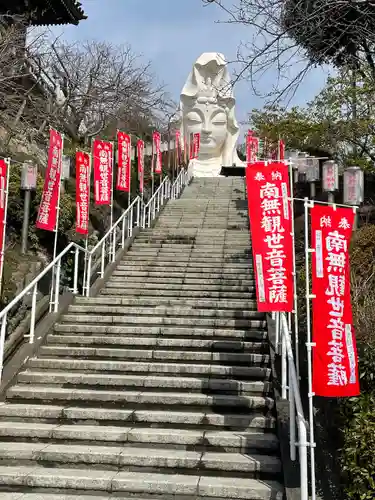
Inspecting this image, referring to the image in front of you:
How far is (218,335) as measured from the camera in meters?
6.62

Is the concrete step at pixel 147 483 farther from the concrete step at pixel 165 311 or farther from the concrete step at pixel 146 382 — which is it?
the concrete step at pixel 165 311

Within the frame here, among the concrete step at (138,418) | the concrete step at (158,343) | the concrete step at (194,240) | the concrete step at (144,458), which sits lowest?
the concrete step at (144,458)

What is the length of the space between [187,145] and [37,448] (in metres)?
19.4

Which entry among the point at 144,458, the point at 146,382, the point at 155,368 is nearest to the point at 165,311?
the point at 155,368

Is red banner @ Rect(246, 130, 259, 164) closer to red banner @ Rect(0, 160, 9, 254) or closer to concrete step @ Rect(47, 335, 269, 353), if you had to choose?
red banner @ Rect(0, 160, 9, 254)

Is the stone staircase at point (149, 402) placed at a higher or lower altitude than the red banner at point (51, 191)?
lower

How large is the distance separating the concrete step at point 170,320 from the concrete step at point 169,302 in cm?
36

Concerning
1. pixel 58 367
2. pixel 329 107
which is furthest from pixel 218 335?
pixel 329 107

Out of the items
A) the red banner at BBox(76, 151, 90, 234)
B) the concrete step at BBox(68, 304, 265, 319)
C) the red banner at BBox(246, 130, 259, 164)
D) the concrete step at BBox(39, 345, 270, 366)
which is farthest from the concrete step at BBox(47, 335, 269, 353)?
the red banner at BBox(246, 130, 259, 164)

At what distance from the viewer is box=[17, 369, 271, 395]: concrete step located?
17.9 ft

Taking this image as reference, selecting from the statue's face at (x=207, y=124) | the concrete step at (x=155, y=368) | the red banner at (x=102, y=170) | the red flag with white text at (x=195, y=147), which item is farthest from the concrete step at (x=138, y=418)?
the statue's face at (x=207, y=124)

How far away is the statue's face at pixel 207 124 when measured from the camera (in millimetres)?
24156

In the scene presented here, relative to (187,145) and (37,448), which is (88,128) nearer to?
(187,145)

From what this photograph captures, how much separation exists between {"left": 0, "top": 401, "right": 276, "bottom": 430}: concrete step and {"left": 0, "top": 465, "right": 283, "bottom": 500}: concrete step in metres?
0.74
